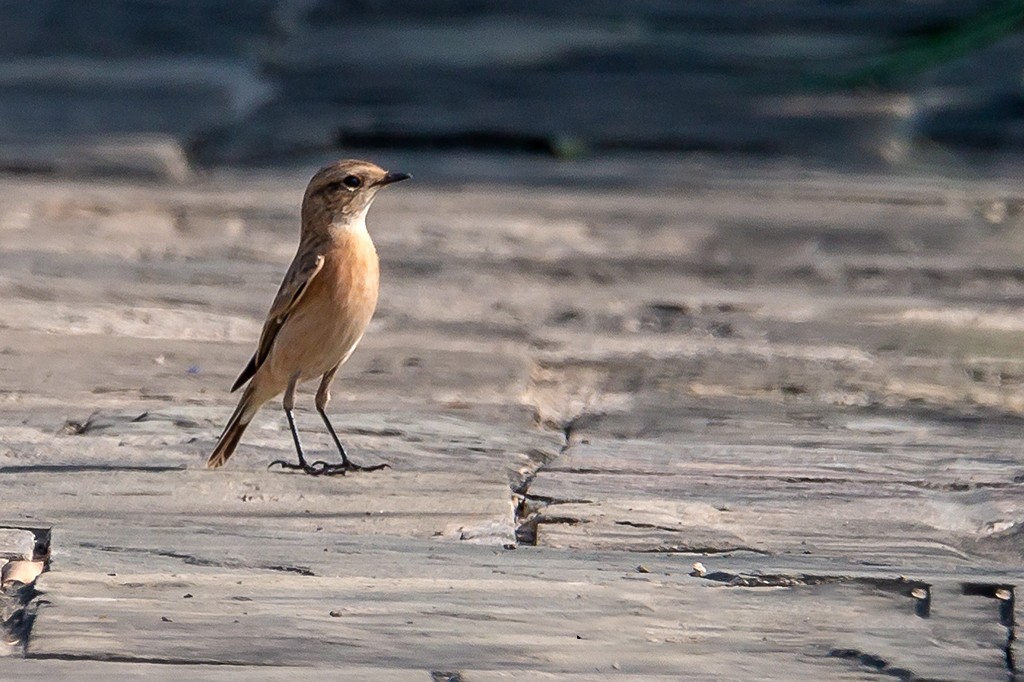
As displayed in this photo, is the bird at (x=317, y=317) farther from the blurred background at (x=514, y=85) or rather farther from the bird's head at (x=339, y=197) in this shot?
the blurred background at (x=514, y=85)

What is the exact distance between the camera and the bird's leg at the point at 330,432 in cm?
441

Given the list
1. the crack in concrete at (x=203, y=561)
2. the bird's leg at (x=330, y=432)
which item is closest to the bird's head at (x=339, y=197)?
the bird's leg at (x=330, y=432)

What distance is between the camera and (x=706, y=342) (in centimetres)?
578

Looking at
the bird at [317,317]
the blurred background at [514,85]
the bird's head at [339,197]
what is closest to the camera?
the bird at [317,317]

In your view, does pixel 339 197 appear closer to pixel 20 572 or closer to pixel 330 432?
pixel 330 432

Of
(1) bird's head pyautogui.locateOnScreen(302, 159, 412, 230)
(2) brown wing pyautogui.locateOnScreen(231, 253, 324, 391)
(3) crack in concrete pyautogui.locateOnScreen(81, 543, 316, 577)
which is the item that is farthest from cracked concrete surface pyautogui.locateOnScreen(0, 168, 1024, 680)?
(1) bird's head pyautogui.locateOnScreen(302, 159, 412, 230)

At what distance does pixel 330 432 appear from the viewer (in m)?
4.76

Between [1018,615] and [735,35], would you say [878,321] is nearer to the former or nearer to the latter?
[1018,615]

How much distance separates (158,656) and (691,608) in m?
1.00

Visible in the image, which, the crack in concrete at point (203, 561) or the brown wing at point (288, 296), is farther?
the brown wing at point (288, 296)

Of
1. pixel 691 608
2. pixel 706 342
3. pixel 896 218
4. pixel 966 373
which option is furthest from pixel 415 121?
pixel 691 608

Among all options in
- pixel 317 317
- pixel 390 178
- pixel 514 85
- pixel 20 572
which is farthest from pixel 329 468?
pixel 514 85

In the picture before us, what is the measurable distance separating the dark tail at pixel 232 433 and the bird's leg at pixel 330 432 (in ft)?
0.69

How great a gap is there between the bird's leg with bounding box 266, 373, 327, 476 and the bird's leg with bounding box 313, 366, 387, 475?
18 mm
